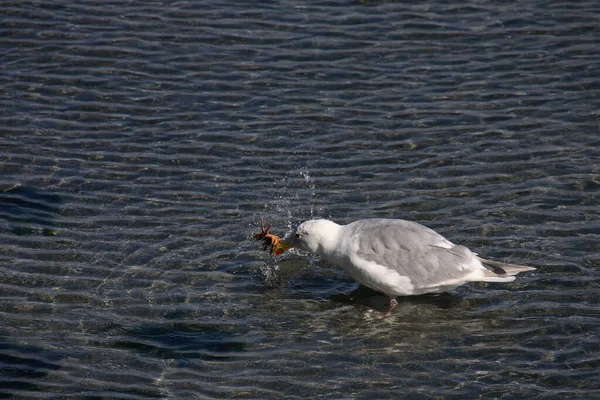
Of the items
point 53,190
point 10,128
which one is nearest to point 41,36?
point 10,128

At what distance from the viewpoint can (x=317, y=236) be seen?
10789 millimetres

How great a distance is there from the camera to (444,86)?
14.7m

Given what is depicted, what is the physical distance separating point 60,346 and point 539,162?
6.37 meters

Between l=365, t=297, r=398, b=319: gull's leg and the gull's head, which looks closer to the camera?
l=365, t=297, r=398, b=319: gull's leg

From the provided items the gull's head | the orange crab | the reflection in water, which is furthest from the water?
the gull's head

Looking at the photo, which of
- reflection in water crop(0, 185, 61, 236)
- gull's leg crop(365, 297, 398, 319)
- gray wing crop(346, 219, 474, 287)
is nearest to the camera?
gray wing crop(346, 219, 474, 287)

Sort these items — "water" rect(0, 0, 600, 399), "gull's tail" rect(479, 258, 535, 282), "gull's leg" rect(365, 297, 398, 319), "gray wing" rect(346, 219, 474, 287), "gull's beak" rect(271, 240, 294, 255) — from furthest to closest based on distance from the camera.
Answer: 1. "gull's beak" rect(271, 240, 294, 255)
2. "gull's leg" rect(365, 297, 398, 319)
3. "gray wing" rect(346, 219, 474, 287)
4. "gull's tail" rect(479, 258, 535, 282)
5. "water" rect(0, 0, 600, 399)

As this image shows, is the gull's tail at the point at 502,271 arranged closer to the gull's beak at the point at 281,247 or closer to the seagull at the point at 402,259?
the seagull at the point at 402,259

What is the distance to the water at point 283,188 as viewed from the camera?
930 cm

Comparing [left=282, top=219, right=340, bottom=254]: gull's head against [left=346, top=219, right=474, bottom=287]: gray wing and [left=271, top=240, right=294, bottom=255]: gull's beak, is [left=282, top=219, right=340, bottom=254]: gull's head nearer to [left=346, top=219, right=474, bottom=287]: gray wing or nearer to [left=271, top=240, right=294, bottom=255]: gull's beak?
[left=271, top=240, right=294, bottom=255]: gull's beak

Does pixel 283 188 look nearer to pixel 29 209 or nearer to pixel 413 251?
pixel 413 251

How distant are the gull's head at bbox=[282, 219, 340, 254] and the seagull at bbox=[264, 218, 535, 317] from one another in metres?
0.01

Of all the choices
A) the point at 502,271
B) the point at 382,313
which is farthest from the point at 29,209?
the point at 502,271

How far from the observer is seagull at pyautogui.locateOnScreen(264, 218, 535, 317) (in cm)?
1019
